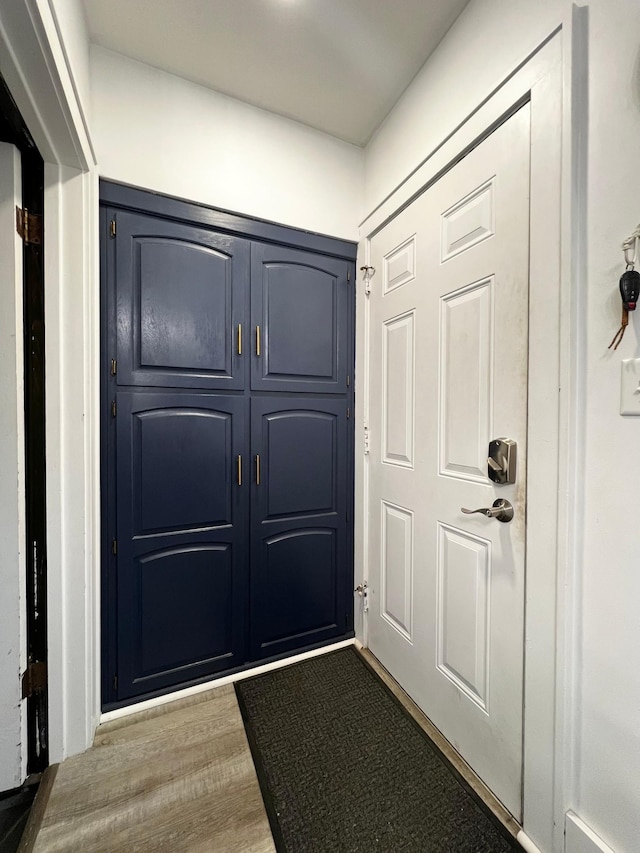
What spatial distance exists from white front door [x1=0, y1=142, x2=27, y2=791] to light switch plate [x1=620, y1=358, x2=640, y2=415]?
1724mm

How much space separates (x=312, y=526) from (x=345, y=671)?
2.24 ft

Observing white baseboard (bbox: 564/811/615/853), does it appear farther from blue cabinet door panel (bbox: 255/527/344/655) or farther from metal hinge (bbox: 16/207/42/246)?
metal hinge (bbox: 16/207/42/246)

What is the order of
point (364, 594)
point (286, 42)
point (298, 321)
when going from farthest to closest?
point (364, 594) → point (298, 321) → point (286, 42)

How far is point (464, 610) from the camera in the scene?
1.25 m

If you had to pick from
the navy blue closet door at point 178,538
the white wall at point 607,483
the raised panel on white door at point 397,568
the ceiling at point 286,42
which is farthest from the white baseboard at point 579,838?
the ceiling at point 286,42

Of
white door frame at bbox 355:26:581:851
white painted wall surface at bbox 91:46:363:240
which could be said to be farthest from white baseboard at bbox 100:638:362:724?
white painted wall surface at bbox 91:46:363:240

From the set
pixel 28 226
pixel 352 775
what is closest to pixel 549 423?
pixel 352 775

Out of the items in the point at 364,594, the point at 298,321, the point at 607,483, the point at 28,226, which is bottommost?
the point at 364,594

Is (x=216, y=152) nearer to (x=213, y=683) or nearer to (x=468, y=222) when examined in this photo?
(x=468, y=222)

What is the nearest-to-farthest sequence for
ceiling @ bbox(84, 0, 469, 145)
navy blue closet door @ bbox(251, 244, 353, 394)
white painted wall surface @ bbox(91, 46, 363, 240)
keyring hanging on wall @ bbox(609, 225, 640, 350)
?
1. keyring hanging on wall @ bbox(609, 225, 640, 350)
2. ceiling @ bbox(84, 0, 469, 145)
3. white painted wall surface @ bbox(91, 46, 363, 240)
4. navy blue closet door @ bbox(251, 244, 353, 394)

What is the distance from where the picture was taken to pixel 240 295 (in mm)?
1618

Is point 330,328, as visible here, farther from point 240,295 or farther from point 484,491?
point 484,491

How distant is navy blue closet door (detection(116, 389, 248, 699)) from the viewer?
1.46m

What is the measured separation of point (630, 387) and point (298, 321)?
4.31 ft
